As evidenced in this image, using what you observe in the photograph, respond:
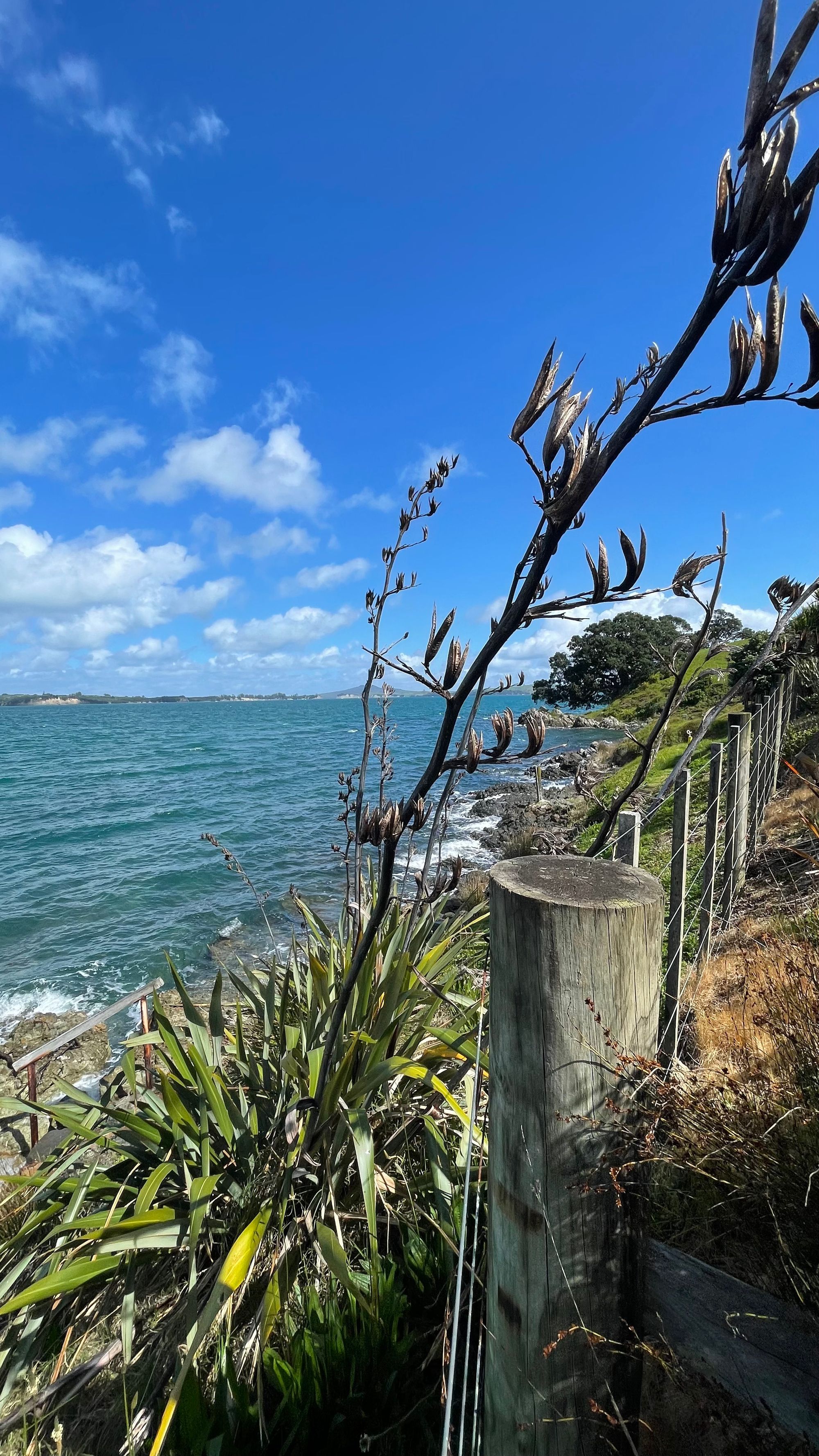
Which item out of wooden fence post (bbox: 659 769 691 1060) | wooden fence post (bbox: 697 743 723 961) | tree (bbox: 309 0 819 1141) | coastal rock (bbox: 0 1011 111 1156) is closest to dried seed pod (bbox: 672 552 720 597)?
tree (bbox: 309 0 819 1141)

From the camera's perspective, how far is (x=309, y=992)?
3049 millimetres

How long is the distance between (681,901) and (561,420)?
2737 mm

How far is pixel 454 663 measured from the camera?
1.19 m

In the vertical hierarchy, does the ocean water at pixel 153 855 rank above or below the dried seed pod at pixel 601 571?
below

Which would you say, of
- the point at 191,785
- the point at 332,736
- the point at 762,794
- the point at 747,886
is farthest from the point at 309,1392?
the point at 332,736

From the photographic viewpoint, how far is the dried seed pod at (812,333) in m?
0.94

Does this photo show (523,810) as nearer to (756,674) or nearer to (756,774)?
(756,674)

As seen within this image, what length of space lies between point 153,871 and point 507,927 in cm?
1547

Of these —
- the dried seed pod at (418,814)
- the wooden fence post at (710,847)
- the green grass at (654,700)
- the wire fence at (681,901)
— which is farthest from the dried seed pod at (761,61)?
the green grass at (654,700)

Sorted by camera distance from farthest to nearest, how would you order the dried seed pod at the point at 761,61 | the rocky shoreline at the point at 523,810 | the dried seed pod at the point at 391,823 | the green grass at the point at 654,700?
the green grass at the point at 654,700 < the rocky shoreline at the point at 523,810 < the dried seed pod at the point at 391,823 < the dried seed pod at the point at 761,61

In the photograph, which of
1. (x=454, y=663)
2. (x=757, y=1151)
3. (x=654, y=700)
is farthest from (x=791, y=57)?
(x=654, y=700)

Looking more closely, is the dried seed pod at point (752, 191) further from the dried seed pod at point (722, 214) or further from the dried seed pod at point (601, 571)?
the dried seed pod at point (601, 571)

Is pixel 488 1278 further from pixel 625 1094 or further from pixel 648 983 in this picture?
pixel 648 983

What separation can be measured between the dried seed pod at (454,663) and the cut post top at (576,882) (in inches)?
15.2
